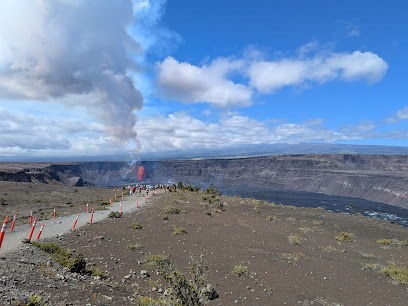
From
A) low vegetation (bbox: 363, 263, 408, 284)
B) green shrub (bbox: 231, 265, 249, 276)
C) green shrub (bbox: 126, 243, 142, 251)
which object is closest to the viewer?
green shrub (bbox: 231, 265, 249, 276)

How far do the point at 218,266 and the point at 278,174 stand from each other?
132m

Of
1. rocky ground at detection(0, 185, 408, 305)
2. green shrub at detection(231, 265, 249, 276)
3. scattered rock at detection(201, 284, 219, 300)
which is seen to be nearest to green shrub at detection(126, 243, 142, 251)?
rocky ground at detection(0, 185, 408, 305)

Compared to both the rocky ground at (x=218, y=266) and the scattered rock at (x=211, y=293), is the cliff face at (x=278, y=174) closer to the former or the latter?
the rocky ground at (x=218, y=266)

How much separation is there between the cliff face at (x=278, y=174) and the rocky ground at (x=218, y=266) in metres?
79.4

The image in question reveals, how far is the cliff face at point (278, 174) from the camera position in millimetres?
96125

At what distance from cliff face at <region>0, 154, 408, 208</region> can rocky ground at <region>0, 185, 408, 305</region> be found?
261 ft

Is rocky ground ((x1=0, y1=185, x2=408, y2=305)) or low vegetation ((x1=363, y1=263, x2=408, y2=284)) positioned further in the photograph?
low vegetation ((x1=363, y1=263, x2=408, y2=284))

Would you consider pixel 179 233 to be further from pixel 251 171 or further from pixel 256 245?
pixel 251 171

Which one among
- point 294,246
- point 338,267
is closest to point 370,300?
point 338,267

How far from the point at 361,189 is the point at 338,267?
4023 inches

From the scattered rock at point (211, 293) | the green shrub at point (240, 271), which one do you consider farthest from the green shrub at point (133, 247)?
the scattered rock at point (211, 293)

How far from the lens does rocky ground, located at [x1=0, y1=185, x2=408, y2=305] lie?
7430 millimetres

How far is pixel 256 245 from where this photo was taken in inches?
613

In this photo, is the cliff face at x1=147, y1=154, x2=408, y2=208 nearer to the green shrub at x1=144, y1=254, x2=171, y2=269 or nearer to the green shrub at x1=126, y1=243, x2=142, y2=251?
the green shrub at x1=126, y1=243, x2=142, y2=251
